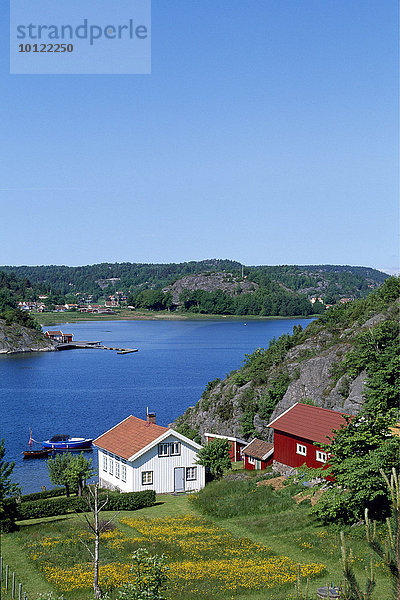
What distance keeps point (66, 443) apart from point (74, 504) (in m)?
31.4

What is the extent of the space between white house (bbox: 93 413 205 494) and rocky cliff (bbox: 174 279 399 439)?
11462 millimetres

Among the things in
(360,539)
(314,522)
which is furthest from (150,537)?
(360,539)

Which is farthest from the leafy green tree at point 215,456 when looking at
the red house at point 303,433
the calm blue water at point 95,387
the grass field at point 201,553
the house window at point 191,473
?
the calm blue water at point 95,387

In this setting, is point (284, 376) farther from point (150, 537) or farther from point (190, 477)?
point (150, 537)

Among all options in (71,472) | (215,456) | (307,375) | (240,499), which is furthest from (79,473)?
(307,375)

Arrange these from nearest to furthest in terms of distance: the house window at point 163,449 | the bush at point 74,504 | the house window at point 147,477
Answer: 1. the bush at point 74,504
2. the house window at point 147,477
3. the house window at point 163,449

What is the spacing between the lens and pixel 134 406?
89062 mm

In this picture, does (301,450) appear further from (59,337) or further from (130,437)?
(59,337)

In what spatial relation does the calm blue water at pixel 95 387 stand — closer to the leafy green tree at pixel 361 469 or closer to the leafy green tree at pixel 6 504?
the leafy green tree at pixel 6 504

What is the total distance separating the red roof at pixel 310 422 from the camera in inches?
1471

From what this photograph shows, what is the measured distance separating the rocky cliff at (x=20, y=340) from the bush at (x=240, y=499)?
138125 mm

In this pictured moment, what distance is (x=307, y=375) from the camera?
53906 millimetres

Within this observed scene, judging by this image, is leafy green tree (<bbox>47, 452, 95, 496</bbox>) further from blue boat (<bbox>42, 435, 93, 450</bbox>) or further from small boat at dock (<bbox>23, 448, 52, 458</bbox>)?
blue boat (<bbox>42, 435, 93, 450</bbox>)

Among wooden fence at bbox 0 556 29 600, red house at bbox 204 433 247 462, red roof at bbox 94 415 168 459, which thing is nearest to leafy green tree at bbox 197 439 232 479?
red roof at bbox 94 415 168 459
